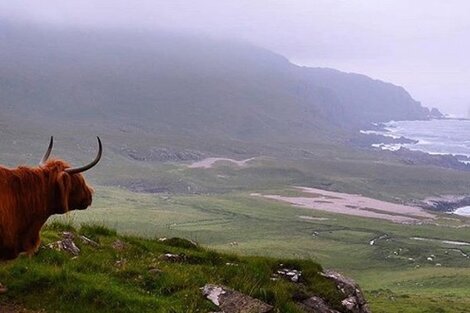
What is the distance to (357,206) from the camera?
133 metres

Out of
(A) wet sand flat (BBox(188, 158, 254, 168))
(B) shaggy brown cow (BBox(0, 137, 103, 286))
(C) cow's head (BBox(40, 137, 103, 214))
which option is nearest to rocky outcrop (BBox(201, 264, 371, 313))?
(C) cow's head (BBox(40, 137, 103, 214))

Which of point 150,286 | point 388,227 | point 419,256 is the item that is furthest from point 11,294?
point 388,227

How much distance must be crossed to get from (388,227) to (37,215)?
104 metres

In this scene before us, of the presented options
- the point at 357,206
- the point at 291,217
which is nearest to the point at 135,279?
the point at 291,217

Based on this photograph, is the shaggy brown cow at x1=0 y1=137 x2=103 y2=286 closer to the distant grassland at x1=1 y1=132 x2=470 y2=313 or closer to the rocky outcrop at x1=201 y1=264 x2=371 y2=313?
the rocky outcrop at x1=201 y1=264 x2=371 y2=313

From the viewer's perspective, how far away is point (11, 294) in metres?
9.66

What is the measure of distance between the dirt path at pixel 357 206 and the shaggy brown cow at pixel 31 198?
11098cm

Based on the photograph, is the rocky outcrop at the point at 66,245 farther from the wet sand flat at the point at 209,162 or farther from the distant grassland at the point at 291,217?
the wet sand flat at the point at 209,162

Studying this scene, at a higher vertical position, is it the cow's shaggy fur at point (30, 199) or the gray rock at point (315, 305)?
the cow's shaggy fur at point (30, 199)

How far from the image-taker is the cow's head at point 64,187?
1023 cm

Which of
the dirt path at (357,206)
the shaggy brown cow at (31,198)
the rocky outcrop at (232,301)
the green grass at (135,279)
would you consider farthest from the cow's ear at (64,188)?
the dirt path at (357,206)

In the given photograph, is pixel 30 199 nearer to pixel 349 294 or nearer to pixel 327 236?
pixel 349 294

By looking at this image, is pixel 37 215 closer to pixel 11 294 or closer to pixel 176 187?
pixel 11 294

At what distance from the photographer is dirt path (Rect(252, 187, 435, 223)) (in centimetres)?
12238
